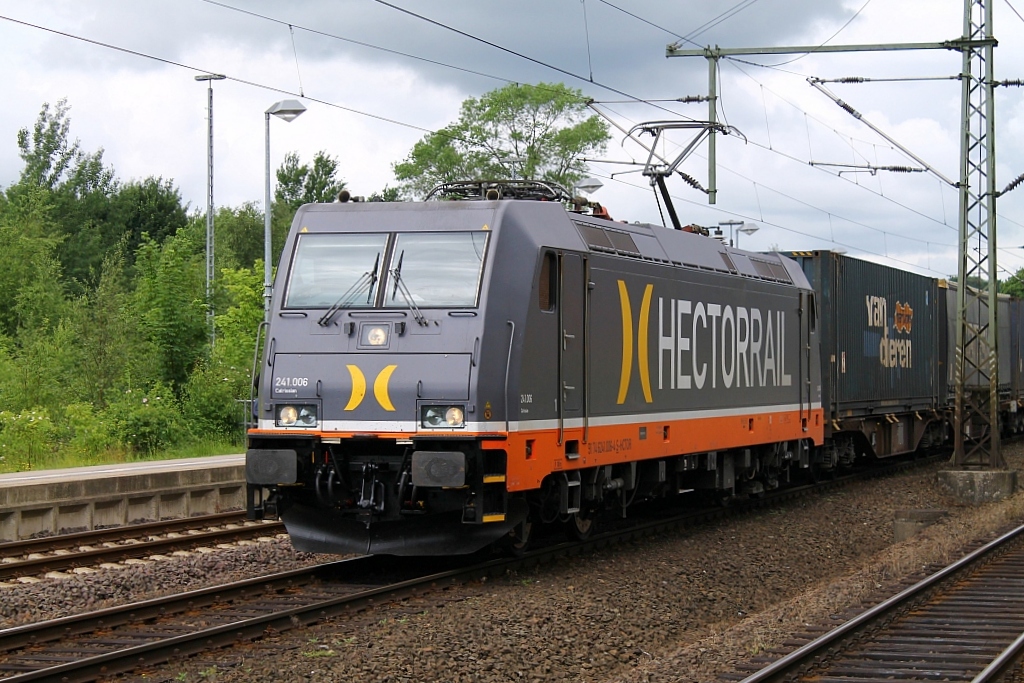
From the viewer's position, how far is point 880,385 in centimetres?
2327

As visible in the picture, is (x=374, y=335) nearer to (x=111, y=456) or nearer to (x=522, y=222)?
(x=522, y=222)

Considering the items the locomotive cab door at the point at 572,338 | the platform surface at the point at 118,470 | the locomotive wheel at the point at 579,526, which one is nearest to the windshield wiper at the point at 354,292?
the locomotive cab door at the point at 572,338

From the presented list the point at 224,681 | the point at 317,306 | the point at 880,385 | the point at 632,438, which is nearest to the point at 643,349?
the point at 632,438

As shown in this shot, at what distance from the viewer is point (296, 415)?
11.0 metres

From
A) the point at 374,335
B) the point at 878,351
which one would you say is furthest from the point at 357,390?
the point at 878,351

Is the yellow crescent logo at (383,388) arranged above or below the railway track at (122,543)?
above

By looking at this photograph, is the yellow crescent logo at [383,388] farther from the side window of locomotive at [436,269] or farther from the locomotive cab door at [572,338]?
the locomotive cab door at [572,338]

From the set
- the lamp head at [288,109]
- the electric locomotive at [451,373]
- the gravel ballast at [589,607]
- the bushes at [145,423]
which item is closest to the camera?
the gravel ballast at [589,607]

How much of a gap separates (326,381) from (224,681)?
370 cm

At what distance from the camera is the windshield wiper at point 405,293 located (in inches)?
431

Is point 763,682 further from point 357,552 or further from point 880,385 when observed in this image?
point 880,385

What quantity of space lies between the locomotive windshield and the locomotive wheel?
10.6 feet

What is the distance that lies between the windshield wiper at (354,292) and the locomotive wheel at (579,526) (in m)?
3.44

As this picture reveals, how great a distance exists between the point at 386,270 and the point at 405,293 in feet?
1.08
